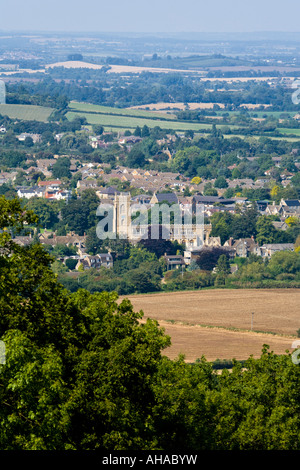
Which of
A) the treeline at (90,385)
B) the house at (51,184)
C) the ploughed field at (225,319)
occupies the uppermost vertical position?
the treeline at (90,385)

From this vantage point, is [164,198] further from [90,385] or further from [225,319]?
[90,385]

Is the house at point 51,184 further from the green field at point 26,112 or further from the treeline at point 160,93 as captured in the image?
the treeline at point 160,93

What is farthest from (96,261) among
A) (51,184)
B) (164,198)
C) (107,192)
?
(51,184)

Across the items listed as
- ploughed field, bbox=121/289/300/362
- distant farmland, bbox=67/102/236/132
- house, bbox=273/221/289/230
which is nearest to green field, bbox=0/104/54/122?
distant farmland, bbox=67/102/236/132

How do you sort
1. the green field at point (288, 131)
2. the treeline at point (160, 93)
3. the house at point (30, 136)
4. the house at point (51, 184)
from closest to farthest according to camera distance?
the house at point (51, 184) < the house at point (30, 136) < the green field at point (288, 131) < the treeline at point (160, 93)

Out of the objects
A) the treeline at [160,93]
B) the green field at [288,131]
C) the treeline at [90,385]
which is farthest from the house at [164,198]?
the treeline at [160,93]

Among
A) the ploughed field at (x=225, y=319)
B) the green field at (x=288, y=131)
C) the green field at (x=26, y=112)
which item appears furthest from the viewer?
the green field at (x=26, y=112)
